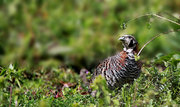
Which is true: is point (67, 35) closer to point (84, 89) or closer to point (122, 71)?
point (84, 89)

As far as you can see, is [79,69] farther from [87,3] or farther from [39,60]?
[87,3]

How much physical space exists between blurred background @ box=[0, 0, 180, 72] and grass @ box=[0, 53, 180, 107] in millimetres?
415

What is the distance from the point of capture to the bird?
4.38 metres

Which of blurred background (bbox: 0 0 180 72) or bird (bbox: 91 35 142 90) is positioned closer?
bird (bbox: 91 35 142 90)

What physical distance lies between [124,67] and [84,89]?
1042mm

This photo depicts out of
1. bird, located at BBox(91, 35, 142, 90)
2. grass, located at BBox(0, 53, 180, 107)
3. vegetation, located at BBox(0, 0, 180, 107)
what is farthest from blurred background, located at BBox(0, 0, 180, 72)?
bird, located at BBox(91, 35, 142, 90)

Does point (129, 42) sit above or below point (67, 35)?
below

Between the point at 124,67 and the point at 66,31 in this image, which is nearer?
the point at 124,67

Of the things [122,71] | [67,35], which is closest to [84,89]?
[122,71]

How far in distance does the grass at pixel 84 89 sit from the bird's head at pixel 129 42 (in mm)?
255

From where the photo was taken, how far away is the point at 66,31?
670cm

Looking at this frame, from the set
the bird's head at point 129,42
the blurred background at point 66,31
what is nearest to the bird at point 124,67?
the bird's head at point 129,42

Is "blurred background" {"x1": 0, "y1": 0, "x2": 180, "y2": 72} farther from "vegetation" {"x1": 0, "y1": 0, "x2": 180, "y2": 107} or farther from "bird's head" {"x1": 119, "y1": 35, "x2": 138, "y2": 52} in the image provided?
"bird's head" {"x1": 119, "y1": 35, "x2": 138, "y2": 52}

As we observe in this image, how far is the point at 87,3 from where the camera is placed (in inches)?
277
